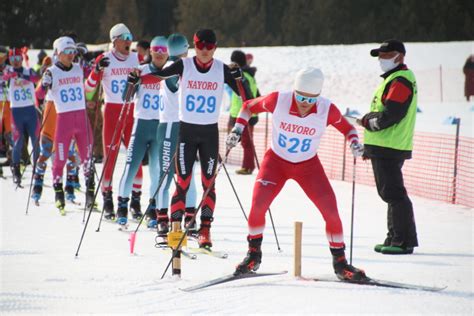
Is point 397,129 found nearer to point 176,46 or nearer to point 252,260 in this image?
point 252,260

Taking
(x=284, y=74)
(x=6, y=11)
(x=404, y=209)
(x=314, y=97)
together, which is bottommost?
(x=404, y=209)

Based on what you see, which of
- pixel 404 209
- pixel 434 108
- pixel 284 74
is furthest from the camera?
pixel 284 74

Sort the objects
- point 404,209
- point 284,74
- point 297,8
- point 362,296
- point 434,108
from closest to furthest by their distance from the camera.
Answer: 1. point 362,296
2. point 404,209
3. point 434,108
4. point 284,74
5. point 297,8

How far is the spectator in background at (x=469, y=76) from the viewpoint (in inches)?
1158

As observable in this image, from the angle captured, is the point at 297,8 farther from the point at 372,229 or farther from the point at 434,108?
the point at 372,229

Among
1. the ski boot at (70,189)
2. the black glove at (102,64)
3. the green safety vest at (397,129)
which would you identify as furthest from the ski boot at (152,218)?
the green safety vest at (397,129)

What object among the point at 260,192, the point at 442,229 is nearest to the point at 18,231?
the point at 260,192

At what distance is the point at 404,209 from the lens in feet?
27.4

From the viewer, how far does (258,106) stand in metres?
7.12

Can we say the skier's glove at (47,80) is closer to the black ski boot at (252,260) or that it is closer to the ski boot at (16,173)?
the ski boot at (16,173)

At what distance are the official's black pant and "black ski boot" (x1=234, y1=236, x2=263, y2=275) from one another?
201 cm

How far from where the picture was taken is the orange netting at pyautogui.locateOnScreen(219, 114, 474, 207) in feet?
40.2

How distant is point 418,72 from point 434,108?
4.73m

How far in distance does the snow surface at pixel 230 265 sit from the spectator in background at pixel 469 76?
17336 mm
